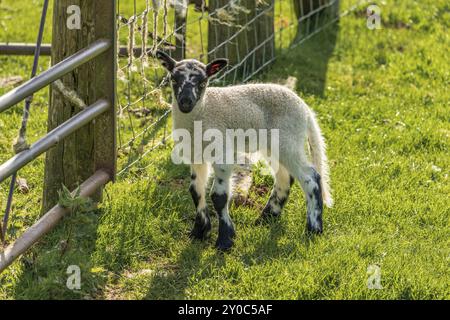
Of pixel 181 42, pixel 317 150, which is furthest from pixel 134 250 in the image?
pixel 181 42

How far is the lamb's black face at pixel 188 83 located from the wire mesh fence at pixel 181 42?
89cm

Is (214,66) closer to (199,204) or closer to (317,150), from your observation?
(199,204)

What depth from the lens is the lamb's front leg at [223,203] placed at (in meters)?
5.68

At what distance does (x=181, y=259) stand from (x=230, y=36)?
11.5 feet

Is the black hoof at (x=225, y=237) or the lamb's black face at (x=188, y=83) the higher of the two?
the lamb's black face at (x=188, y=83)

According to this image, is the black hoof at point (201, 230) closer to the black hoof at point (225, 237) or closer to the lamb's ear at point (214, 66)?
the black hoof at point (225, 237)

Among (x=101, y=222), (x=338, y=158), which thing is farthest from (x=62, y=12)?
(x=338, y=158)

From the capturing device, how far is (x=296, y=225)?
6.07m

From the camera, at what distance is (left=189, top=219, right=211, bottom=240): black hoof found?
583 cm

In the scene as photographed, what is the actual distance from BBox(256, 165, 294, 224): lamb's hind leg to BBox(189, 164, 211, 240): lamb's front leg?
51cm

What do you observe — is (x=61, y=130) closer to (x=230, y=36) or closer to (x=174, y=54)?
(x=174, y=54)

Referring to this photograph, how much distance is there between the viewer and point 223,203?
5738 mm

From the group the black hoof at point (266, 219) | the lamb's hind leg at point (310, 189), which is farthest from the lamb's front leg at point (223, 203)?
the lamb's hind leg at point (310, 189)

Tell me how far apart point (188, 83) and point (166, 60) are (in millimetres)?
256
